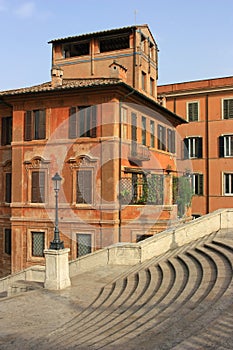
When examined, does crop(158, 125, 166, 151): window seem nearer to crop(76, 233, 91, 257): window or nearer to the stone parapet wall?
crop(76, 233, 91, 257): window

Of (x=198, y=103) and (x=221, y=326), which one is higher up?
(x=198, y=103)

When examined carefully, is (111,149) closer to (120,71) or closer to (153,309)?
(120,71)

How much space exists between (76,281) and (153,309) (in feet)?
15.4

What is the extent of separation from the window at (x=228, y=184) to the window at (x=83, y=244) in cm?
1468

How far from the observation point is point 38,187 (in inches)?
842

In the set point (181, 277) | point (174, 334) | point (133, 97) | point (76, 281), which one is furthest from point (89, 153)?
point (174, 334)

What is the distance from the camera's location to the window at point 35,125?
70.1 ft

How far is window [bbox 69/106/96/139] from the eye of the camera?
20266mm

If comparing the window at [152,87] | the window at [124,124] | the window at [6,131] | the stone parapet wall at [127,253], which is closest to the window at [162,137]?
the window at [152,87]

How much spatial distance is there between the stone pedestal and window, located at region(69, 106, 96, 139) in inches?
369

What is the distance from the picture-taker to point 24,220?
2139 cm

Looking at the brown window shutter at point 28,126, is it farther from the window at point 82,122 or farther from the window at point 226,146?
the window at point 226,146

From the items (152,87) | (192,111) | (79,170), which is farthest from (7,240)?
(192,111)

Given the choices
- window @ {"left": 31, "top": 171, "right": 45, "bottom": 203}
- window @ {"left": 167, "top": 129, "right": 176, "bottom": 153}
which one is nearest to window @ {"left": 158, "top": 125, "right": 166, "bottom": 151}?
window @ {"left": 167, "top": 129, "right": 176, "bottom": 153}
